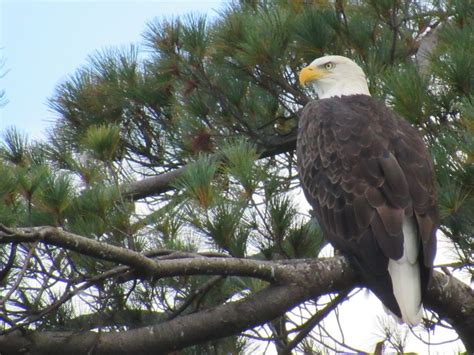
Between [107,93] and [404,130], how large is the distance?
136 cm

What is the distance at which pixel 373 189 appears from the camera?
11.3 ft

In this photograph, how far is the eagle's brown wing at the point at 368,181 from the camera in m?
3.29

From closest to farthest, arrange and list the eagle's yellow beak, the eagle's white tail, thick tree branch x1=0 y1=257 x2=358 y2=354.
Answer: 1. thick tree branch x1=0 y1=257 x2=358 y2=354
2. the eagle's white tail
3. the eagle's yellow beak

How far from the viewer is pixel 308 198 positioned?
3.78 meters

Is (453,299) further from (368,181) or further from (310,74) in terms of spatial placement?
(310,74)

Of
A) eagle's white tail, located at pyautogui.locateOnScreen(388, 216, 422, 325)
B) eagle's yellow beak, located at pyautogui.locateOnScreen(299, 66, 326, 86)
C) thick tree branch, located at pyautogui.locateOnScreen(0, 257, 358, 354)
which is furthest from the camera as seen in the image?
eagle's yellow beak, located at pyautogui.locateOnScreen(299, 66, 326, 86)

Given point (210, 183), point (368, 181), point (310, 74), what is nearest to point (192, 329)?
point (210, 183)

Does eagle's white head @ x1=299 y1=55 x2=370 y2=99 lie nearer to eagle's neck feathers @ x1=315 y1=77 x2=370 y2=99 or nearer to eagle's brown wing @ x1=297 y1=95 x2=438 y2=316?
Answer: eagle's neck feathers @ x1=315 y1=77 x2=370 y2=99

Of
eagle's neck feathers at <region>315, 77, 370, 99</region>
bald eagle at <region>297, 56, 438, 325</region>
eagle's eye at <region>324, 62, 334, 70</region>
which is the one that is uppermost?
eagle's eye at <region>324, 62, 334, 70</region>

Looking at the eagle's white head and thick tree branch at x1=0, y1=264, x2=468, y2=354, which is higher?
the eagle's white head

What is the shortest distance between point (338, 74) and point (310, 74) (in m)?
0.12

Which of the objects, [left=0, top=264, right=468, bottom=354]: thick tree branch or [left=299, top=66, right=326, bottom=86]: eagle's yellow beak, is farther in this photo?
[left=299, top=66, right=326, bottom=86]: eagle's yellow beak

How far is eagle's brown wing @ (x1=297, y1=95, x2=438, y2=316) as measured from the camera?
130 inches

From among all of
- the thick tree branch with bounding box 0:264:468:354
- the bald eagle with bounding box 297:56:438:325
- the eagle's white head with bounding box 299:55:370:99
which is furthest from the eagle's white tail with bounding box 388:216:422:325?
the eagle's white head with bounding box 299:55:370:99
